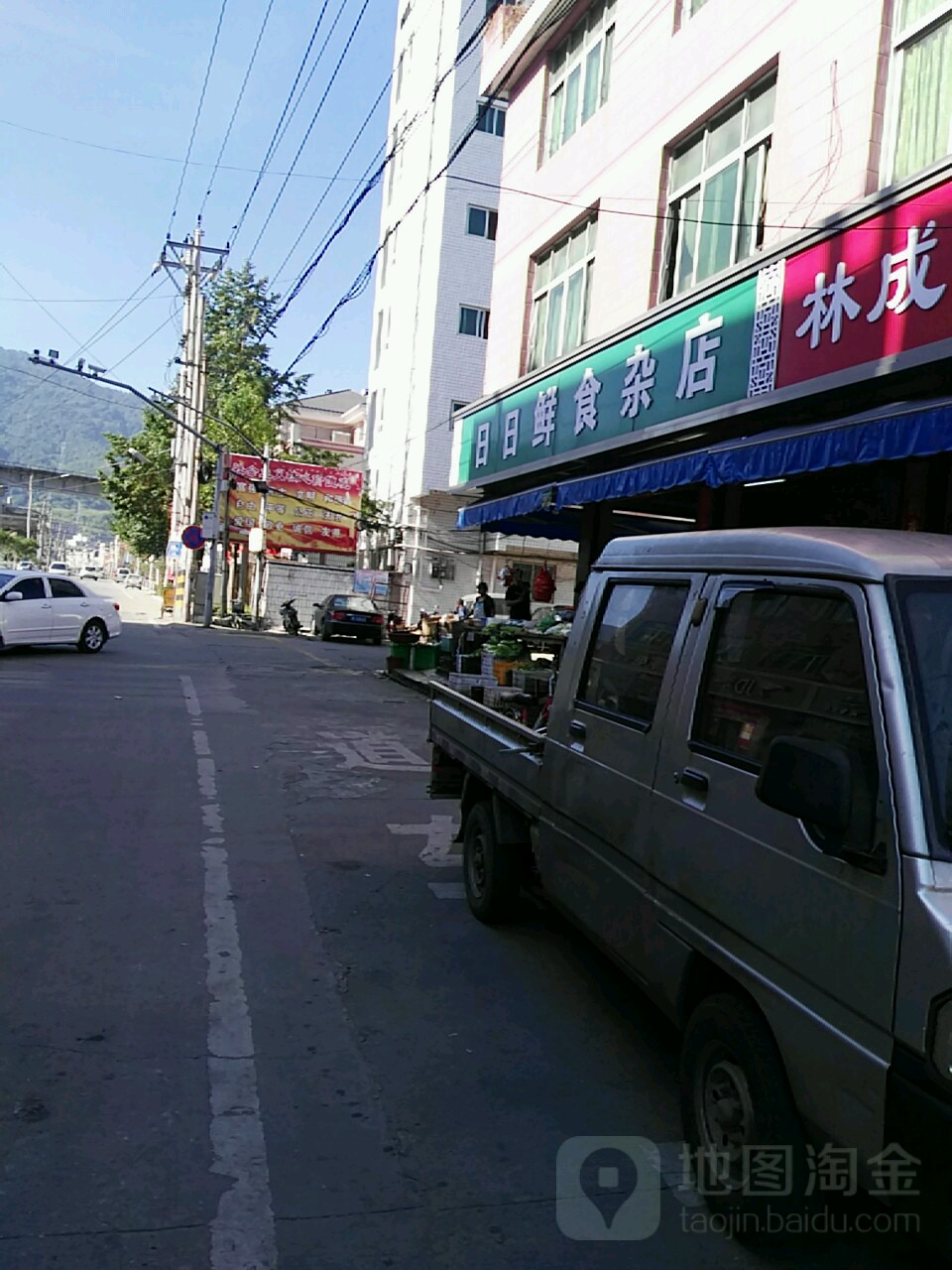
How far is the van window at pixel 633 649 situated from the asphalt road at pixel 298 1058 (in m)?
1.37

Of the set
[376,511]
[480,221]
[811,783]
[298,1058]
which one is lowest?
[298,1058]

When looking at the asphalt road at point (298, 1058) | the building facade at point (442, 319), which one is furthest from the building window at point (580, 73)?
the building facade at point (442, 319)

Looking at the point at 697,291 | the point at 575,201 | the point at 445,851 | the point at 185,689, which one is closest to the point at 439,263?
the point at 575,201

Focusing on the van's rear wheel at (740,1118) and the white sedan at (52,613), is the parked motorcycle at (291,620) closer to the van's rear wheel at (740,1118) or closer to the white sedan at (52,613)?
the white sedan at (52,613)

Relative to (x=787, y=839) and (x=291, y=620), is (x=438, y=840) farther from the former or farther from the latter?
(x=291, y=620)

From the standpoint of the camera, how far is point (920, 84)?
870 cm

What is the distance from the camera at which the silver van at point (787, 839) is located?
2.44m

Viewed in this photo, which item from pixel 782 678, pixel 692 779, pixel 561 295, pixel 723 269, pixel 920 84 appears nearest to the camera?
pixel 782 678

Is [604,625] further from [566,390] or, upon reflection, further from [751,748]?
[566,390]

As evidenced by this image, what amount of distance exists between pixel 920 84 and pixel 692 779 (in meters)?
7.71

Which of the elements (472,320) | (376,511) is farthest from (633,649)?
(376,511)

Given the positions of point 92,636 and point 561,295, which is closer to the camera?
point 561,295

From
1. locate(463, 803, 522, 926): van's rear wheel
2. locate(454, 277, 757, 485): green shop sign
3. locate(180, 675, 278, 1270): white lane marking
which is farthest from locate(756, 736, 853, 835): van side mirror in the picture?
locate(454, 277, 757, 485): green shop sign

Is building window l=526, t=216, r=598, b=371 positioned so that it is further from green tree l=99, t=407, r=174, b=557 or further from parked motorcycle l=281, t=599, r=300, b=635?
green tree l=99, t=407, r=174, b=557
